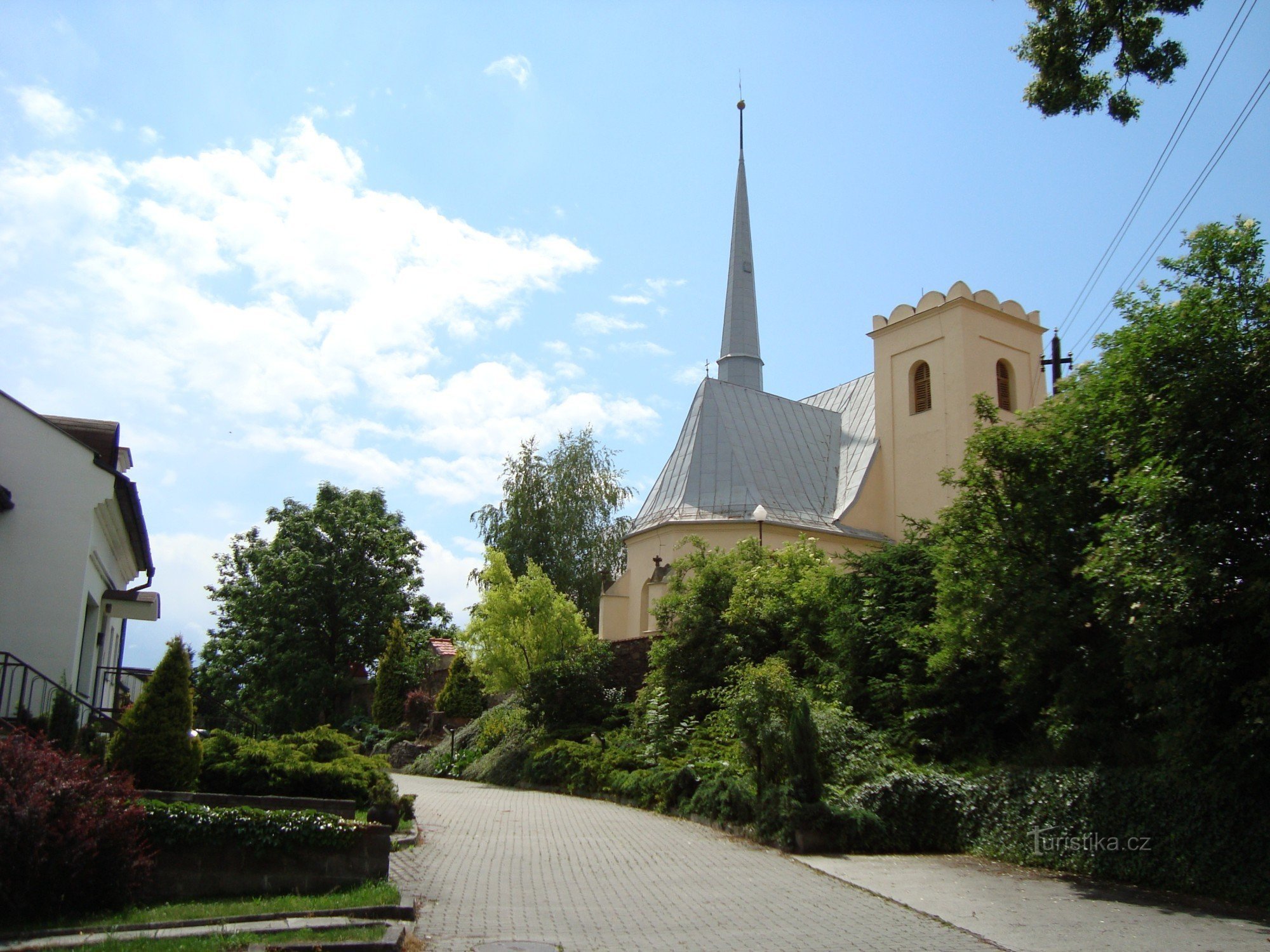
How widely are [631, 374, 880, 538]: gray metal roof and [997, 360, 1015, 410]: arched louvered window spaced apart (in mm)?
4951

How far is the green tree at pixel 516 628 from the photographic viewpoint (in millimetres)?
25922

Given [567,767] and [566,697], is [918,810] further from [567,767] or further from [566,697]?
[566,697]

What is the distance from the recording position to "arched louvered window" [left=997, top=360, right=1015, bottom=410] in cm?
3803

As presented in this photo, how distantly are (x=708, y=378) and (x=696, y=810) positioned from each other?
26.2 meters

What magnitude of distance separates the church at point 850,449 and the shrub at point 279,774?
2249 centimetres

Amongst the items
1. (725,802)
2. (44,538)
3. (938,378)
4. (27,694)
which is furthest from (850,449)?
(27,694)

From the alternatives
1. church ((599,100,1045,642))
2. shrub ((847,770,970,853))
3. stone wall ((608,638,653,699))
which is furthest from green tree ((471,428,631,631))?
shrub ((847,770,970,853))

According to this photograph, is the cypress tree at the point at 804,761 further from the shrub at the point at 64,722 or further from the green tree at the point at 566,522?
the green tree at the point at 566,522

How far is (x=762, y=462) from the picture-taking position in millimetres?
37906

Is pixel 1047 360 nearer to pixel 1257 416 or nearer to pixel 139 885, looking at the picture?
pixel 1257 416

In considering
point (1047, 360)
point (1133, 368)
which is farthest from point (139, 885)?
point (1047, 360)

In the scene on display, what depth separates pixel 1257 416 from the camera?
9.62 metres

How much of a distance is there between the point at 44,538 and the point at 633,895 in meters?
8.93

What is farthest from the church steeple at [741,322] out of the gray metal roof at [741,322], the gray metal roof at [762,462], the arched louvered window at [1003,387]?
the arched louvered window at [1003,387]
